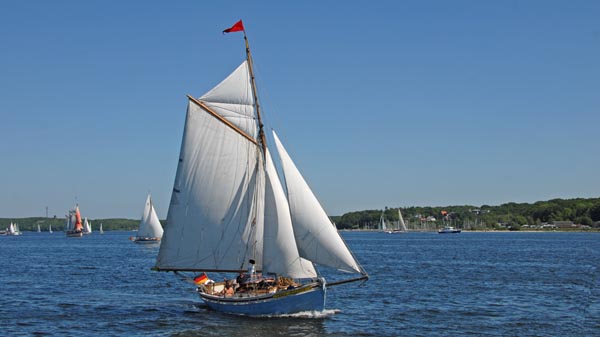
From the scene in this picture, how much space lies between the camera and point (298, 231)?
129ft

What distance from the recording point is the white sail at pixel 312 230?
38938 millimetres

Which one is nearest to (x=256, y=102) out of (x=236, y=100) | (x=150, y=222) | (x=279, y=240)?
(x=236, y=100)

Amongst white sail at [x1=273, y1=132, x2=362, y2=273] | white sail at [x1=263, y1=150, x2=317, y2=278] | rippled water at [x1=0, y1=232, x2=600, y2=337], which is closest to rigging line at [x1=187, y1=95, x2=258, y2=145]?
white sail at [x1=263, y1=150, x2=317, y2=278]

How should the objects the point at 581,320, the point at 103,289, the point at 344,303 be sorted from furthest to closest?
the point at 103,289 < the point at 344,303 < the point at 581,320

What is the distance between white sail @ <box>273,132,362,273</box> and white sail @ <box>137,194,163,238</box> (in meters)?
124

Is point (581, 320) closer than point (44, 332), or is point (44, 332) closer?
point (44, 332)

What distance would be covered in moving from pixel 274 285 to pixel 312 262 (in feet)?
11.4

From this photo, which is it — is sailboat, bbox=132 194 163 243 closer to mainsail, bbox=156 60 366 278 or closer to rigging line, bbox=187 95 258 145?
mainsail, bbox=156 60 366 278

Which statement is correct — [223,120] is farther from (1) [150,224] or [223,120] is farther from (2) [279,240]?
(1) [150,224]

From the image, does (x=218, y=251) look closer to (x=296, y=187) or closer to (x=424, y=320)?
(x=296, y=187)

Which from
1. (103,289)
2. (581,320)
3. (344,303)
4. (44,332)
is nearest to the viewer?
(44,332)

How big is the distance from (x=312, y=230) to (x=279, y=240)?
2404mm

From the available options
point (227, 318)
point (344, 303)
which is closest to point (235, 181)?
point (227, 318)

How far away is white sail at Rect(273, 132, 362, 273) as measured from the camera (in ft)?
128
